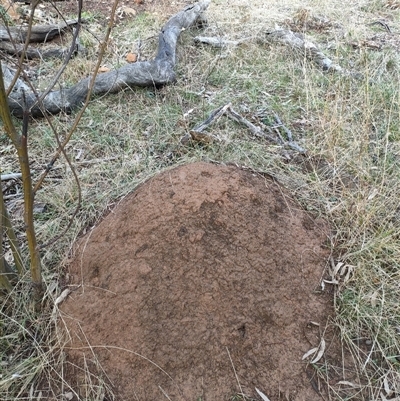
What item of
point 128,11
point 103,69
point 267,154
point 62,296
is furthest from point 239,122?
point 128,11

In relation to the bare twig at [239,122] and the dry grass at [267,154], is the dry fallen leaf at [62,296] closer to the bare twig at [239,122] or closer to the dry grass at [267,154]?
the dry grass at [267,154]

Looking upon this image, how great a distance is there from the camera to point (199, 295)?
1.64 meters

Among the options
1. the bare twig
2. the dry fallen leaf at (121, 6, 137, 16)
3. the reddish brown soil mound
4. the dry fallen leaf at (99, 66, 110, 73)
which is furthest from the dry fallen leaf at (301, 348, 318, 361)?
the dry fallen leaf at (121, 6, 137, 16)

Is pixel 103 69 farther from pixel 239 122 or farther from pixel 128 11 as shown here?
pixel 128 11

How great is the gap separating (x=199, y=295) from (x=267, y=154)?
1191mm

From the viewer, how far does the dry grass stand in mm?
1702

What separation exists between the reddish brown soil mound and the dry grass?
142 mm

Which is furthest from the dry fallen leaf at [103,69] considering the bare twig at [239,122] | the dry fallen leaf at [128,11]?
the dry fallen leaf at [128,11]

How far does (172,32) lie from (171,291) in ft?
10.1

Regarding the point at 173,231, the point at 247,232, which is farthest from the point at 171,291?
the point at 247,232

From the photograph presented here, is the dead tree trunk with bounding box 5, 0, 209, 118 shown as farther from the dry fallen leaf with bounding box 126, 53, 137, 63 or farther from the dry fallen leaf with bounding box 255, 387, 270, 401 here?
the dry fallen leaf with bounding box 255, 387, 270, 401

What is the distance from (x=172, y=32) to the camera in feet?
13.3

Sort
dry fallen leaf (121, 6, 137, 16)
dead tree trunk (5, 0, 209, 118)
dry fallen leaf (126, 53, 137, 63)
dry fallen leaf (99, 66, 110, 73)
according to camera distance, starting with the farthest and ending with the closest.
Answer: dry fallen leaf (121, 6, 137, 16), dry fallen leaf (126, 53, 137, 63), dry fallen leaf (99, 66, 110, 73), dead tree trunk (5, 0, 209, 118)

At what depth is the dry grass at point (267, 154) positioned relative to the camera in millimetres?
1702
